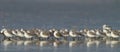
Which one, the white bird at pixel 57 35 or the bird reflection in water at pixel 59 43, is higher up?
the white bird at pixel 57 35

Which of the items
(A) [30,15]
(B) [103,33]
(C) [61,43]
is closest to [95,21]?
(A) [30,15]

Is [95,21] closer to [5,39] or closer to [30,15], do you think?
[30,15]

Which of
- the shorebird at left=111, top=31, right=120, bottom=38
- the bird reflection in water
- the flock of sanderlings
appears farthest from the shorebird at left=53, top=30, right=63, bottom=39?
the shorebird at left=111, top=31, right=120, bottom=38

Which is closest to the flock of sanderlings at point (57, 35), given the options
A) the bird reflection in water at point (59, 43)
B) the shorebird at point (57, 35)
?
the shorebird at point (57, 35)

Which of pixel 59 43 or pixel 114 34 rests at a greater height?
pixel 114 34

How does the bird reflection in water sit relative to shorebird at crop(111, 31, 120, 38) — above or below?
below

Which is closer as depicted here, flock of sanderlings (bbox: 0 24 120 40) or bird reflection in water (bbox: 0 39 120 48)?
bird reflection in water (bbox: 0 39 120 48)

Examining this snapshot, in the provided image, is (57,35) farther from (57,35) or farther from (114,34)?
(114,34)

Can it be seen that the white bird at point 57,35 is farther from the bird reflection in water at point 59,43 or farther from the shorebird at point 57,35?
the bird reflection in water at point 59,43

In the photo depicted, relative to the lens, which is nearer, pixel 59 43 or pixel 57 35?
Answer: pixel 59 43

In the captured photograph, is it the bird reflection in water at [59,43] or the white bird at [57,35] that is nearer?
the bird reflection in water at [59,43]

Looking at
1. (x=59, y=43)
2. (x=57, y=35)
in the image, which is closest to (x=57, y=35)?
(x=57, y=35)

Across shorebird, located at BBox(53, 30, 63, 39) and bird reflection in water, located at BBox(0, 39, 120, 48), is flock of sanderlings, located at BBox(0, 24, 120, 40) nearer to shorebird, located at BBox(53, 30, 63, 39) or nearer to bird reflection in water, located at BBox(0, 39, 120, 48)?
shorebird, located at BBox(53, 30, 63, 39)

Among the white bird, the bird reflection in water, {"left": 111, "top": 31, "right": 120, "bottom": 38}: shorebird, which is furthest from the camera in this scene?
the white bird
